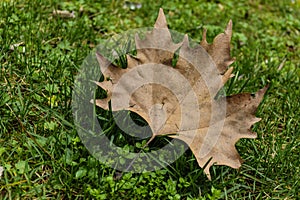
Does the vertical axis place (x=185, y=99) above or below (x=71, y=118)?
above

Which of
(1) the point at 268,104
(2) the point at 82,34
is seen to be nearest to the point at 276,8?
(1) the point at 268,104

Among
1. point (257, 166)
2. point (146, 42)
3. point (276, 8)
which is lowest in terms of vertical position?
point (257, 166)

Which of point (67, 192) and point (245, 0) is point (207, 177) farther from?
point (245, 0)
